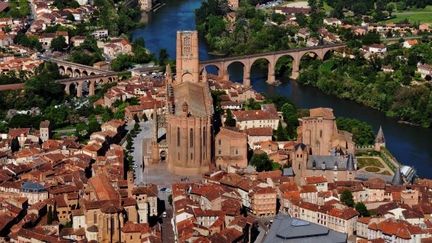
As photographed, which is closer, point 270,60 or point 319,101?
point 319,101

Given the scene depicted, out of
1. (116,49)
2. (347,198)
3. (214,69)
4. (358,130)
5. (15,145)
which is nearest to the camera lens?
(347,198)

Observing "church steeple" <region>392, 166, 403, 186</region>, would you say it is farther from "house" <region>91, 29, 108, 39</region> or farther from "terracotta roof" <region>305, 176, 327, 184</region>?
"house" <region>91, 29, 108, 39</region>

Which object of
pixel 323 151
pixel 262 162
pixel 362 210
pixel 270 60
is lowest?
pixel 362 210

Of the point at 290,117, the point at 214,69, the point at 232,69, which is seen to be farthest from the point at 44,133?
the point at 232,69

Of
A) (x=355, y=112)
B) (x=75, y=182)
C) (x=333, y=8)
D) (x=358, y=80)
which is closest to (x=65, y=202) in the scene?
(x=75, y=182)

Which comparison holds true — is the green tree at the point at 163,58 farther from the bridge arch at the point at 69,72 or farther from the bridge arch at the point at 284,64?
the bridge arch at the point at 284,64

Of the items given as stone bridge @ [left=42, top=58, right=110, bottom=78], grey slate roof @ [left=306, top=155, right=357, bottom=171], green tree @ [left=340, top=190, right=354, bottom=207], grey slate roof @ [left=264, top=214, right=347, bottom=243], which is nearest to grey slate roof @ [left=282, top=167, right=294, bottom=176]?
grey slate roof @ [left=306, top=155, right=357, bottom=171]

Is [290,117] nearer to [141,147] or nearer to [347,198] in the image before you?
[141,147]
